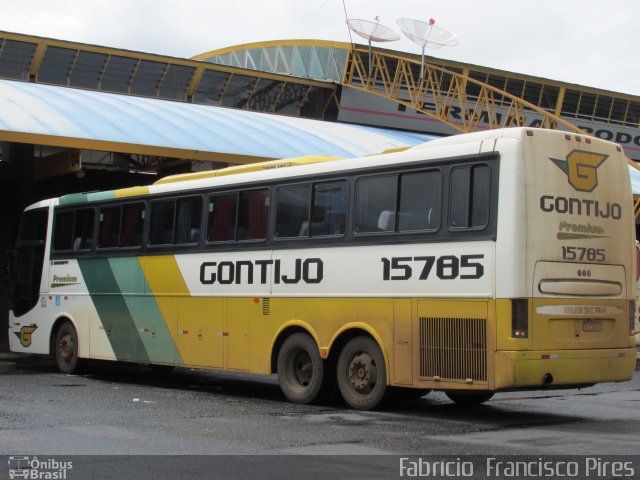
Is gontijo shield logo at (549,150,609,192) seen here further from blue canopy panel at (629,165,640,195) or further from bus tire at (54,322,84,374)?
blue canopy panel at (629,165,640,195)

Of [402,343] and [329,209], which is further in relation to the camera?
[329,209]

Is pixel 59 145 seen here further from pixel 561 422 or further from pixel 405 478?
pixel 405 478

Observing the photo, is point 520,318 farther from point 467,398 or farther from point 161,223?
point 161,223

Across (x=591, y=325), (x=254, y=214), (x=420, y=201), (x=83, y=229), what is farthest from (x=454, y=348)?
(x=83, y=229)

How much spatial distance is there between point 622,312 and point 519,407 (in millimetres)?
2268

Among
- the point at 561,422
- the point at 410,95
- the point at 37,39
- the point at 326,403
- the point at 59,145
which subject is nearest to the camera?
the point at 561,422

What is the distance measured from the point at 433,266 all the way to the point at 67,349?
8.86 metres

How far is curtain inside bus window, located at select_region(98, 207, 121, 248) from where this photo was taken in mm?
17156

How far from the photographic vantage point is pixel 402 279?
1227 centimetres

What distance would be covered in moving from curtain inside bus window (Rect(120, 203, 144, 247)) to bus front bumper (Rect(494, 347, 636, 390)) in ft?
24.4

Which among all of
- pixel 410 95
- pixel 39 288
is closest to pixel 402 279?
pixel 39 288

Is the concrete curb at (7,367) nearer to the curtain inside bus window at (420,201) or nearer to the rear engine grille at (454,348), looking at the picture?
the curtain inside bus window at (420,201)

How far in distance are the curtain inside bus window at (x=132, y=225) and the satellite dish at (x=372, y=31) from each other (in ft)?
72.8

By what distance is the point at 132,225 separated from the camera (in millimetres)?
16797
